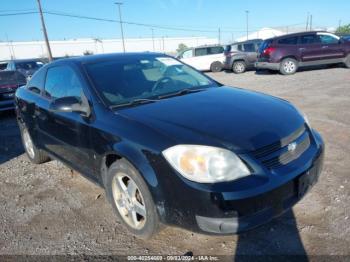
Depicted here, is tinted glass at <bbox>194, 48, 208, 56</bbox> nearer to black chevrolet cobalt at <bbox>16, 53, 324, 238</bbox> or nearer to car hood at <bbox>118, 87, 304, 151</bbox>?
black chevrolet cobalt at <bbox>16, 53, 324, 238</bbox>

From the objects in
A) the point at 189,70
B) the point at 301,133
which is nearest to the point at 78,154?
the point at 189,70

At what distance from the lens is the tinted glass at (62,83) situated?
11.4 ft

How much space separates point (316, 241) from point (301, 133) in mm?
911

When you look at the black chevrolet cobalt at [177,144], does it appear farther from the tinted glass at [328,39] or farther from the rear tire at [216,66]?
the rear tire at [216,66]

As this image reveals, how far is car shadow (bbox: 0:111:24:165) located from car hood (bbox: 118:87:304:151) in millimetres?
3814

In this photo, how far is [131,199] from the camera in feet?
9.46

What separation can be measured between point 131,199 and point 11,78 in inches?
327

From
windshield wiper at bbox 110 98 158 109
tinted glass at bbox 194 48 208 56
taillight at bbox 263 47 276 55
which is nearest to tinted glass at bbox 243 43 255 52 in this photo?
tinted glass at bbox 194 48 208 56

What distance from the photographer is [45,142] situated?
425 cm

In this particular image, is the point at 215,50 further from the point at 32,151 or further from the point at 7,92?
the point at 32,151

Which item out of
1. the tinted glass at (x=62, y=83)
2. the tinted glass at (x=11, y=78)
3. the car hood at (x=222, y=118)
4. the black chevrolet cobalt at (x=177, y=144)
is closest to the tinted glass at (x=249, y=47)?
the tinted glass at (x=11, y=78)

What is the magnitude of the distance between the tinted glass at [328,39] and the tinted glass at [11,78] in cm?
1210

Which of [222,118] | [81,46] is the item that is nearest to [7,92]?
[222,118]

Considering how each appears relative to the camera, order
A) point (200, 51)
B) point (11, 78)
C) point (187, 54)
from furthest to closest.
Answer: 1. point (187, 54)
2. point (200, 51)
3. point (11, 78)
